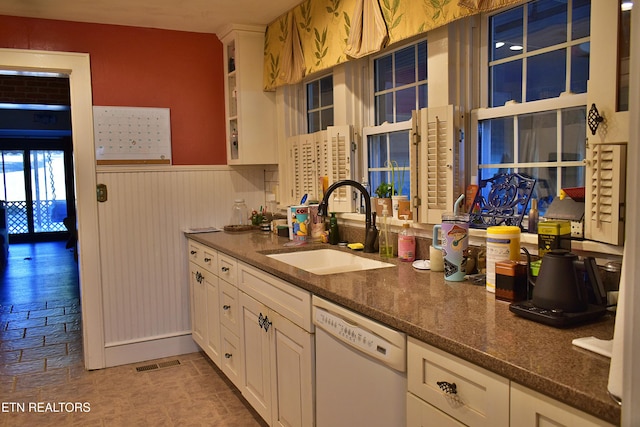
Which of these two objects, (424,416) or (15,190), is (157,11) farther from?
(15,190)

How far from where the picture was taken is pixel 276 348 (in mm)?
2467

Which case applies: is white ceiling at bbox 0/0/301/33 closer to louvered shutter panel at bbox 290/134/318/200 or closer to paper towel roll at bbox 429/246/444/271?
louvered shutter panel at bbox 290/134/318/200

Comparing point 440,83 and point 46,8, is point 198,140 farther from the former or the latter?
point 440,83

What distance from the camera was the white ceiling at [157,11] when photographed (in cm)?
334

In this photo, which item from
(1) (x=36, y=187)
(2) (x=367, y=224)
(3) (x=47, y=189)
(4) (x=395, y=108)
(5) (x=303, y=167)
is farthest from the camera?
(3) (x=47, y=189)

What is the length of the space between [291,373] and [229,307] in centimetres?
91

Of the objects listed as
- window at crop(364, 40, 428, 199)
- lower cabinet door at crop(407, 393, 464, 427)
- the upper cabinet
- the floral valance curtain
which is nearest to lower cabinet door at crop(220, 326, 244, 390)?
window at crop(364, 40, 428, 199)

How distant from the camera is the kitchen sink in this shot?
2768 mm

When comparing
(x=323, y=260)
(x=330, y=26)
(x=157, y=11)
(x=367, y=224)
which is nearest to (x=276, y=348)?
(x=323, y=260)

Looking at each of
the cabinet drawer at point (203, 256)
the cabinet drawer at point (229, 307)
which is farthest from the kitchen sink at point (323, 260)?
Result: the cabinet drawer at point (203, 256)

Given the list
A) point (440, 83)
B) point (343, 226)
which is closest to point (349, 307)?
point (440, 83)

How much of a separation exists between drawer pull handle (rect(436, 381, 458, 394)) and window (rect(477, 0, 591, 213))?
3.34 feet

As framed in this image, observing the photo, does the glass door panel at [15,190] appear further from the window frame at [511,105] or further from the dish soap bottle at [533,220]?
the dish soap bottle at [533,220]

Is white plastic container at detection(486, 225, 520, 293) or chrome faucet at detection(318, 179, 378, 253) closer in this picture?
white plastic container at detection(486, 225, 520, 293)
